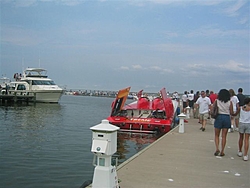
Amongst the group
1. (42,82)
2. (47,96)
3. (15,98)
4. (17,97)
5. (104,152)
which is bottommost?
(15,98)

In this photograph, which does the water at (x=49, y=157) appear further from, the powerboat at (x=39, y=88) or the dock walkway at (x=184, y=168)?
the powerboat at (x=39, y=88)

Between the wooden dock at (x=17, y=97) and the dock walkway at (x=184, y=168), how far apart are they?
127ft

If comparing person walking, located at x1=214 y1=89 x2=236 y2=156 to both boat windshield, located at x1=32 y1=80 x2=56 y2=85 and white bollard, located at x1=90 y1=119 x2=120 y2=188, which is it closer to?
white bollard, located at x1=90 y1=119 x2=120 y2=188

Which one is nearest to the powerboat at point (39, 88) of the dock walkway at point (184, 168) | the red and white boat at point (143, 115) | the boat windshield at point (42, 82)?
the boat windshield at point (42, 82)

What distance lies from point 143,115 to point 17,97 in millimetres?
31175

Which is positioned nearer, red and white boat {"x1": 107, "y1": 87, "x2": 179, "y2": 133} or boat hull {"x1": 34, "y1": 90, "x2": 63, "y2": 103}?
red and white boat {"x1": 107, "y1": 87, "x2": 179, "y2": 133}

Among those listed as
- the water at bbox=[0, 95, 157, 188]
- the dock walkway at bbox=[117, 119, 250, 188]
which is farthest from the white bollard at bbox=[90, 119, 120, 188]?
the water at bbox=[0, 95, 157, 188]

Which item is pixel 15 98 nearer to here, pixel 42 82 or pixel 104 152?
pixel 42 82

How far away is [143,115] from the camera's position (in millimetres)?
19516

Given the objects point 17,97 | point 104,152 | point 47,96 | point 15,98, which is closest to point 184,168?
point 104,152

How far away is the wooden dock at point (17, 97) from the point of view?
44219mm

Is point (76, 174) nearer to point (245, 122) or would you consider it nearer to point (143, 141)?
point (245, 122)

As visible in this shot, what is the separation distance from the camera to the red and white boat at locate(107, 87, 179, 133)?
50.9ft

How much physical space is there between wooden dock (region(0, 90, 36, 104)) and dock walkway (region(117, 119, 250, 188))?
127 feet
